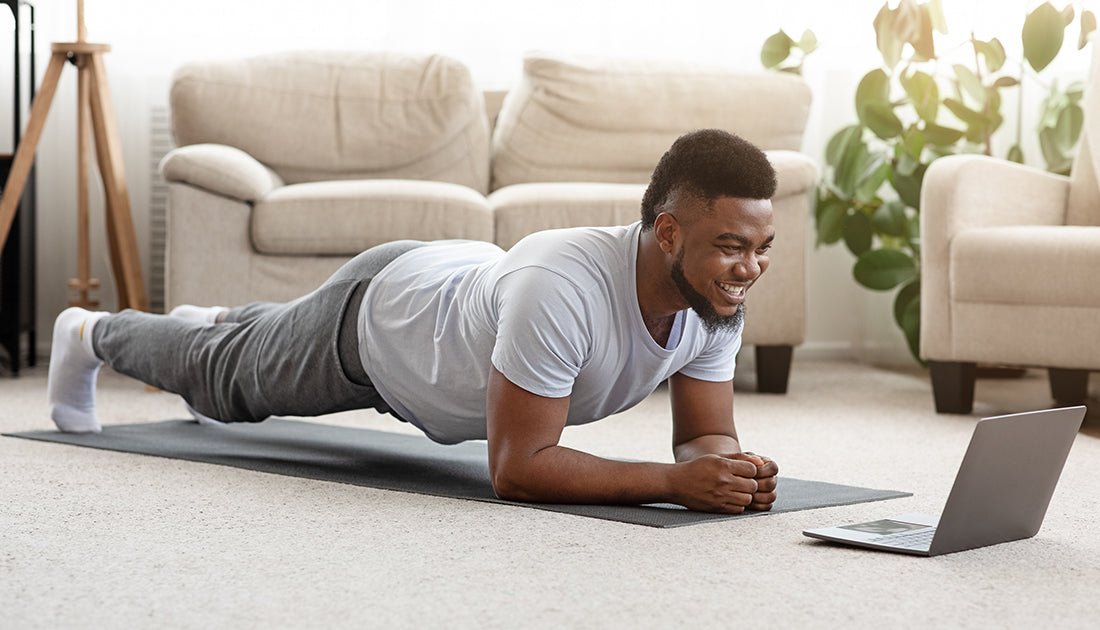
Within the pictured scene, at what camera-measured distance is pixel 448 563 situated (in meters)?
1.36

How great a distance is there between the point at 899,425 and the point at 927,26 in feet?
4.41

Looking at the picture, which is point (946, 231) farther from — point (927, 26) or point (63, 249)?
point (63, 249)

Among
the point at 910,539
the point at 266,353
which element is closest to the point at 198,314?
the point at 266,353

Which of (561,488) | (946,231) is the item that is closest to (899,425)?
(946,231)

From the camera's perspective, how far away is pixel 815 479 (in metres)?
2.02

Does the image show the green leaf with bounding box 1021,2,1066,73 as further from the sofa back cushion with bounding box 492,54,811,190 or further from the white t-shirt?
the white t-shirt

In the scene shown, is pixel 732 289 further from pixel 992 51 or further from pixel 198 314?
pixel 992 51

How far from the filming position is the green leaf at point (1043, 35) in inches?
130

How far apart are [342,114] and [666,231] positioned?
7.17ft

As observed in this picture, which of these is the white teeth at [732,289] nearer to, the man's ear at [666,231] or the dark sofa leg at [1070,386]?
the man's ear at [666,231]

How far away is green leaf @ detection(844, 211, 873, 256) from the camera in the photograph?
3.83 metres

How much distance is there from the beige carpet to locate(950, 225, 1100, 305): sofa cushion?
0.70 metres

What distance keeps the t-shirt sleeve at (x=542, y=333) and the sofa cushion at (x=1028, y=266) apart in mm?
1432

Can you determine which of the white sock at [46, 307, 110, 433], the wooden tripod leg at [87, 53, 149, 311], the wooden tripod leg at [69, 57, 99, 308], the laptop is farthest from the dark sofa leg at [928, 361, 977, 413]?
the wooden tripod leg at [69, 57, 99, 308]
